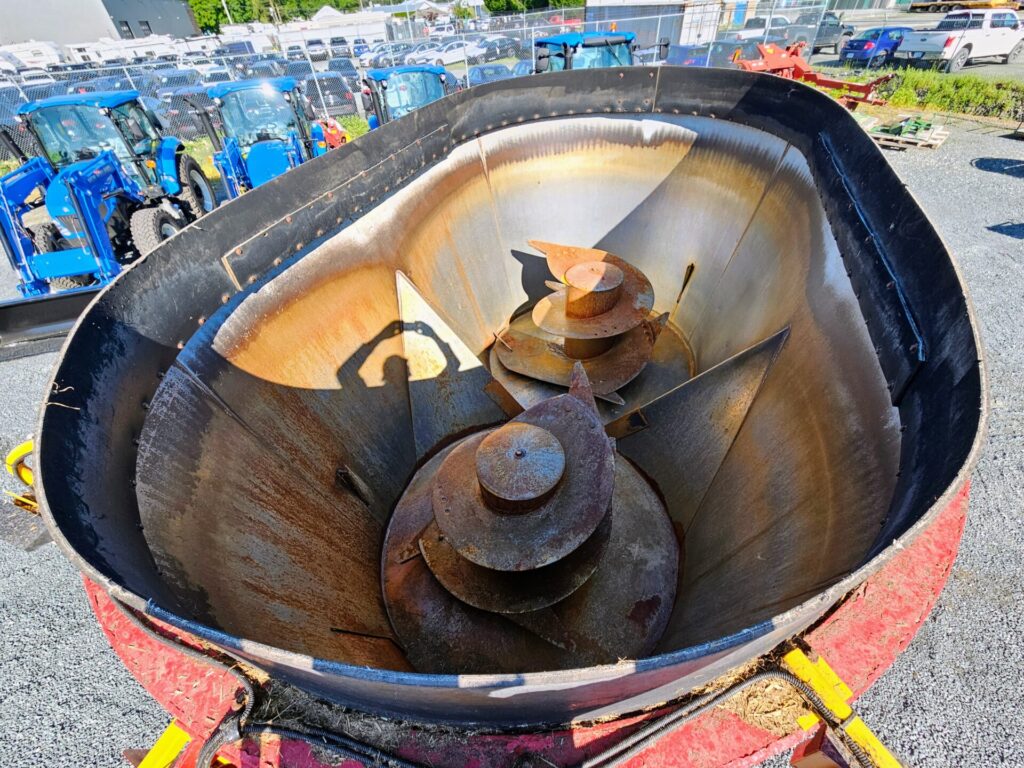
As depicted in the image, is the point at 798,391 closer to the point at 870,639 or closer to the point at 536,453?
the point at 870,639

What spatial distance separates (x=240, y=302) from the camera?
211cm

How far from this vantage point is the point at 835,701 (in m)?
1.31

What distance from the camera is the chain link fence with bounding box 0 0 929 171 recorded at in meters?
12.5

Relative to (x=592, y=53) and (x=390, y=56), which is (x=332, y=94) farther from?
(x=592, y=53)

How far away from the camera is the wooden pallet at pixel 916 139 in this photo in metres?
8.78

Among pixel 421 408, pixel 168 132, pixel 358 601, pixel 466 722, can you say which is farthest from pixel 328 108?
pixel 466 722

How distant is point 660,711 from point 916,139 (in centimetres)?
1155

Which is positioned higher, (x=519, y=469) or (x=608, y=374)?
(x=519, y=469)

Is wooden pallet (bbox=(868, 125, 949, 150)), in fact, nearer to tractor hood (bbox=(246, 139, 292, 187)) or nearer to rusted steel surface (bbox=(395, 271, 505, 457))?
rusted steel surface (bbox=(395, 271, 505, 457))

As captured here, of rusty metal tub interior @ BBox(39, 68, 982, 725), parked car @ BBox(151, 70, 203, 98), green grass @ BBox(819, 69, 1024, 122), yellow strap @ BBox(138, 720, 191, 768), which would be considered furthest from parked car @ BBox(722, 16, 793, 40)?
yellow strap @ BBox(138, 720, 191, 768)

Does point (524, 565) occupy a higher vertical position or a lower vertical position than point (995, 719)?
higher

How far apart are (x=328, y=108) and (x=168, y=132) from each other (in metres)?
4.14

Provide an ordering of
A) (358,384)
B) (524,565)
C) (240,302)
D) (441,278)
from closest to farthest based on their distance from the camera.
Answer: (524,565) < (240,302) < (358,384) < (441,278)

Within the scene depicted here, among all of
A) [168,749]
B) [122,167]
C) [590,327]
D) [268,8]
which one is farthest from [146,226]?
[268,8]
